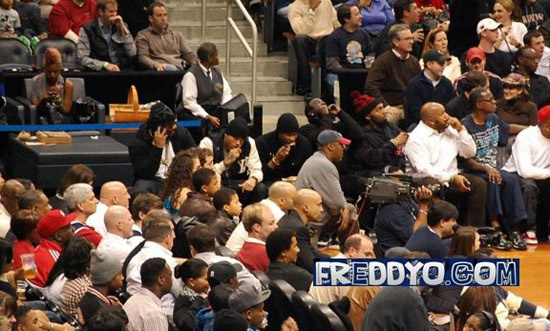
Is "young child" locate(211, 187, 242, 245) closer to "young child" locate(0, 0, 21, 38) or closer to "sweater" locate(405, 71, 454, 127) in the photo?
"sweater" locate(405, 71, 454, 127)

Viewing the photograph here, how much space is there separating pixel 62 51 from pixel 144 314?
259 inches

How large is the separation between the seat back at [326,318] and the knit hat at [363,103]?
532 centimetres

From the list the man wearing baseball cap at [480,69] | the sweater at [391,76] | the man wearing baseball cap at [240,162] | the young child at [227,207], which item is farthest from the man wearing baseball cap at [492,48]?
the young child at [227,207]

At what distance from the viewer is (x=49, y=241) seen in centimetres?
1112

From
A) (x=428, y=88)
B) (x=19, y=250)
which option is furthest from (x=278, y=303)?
(x=428, y=88)

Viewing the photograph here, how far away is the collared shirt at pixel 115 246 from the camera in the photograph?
404 inches

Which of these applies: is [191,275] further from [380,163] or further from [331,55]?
[331,55]

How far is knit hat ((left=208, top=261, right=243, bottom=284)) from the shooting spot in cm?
1027

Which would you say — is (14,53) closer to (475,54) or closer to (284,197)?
(284,197)

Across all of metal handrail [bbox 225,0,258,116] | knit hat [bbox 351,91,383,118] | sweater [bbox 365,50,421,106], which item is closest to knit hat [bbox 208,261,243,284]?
knit hat [bbox 351,91,383,118]

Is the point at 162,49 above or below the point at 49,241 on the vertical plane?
above

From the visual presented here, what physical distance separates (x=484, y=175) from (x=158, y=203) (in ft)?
13.2

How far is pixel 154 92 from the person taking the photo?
1603 cm

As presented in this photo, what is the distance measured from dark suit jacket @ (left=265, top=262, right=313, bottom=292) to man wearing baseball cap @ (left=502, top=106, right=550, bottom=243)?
14.3ft
